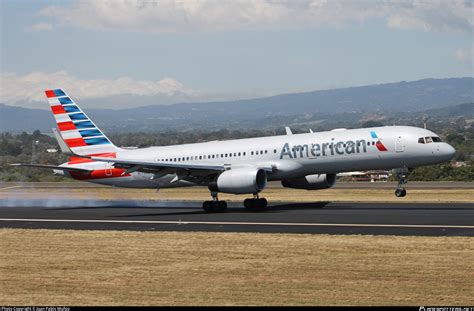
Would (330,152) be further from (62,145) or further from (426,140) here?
(62,145)

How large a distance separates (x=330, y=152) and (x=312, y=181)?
419 cm

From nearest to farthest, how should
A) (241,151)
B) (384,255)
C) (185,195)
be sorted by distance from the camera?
(384,255) < (241,151) < (185,195)

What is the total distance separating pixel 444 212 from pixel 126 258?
19.5m

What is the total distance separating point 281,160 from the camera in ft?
146

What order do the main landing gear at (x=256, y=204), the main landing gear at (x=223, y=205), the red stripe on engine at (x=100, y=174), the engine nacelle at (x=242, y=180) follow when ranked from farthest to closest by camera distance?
the red stripe on engine at (x=100, y=174) < the main landing gear at (x=256, y=204) < the main landing gear at (x=223, y=205) < the engine nacelle at (x=242, y=180)

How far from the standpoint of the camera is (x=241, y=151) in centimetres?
4594

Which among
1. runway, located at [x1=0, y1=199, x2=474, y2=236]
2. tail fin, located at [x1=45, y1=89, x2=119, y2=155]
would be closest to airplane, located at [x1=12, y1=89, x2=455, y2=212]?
runway, located at [x1=0, y1=199, x2=474, y2=236]

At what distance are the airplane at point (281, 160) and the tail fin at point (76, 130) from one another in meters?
2.08

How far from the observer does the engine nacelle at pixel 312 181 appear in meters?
46.9

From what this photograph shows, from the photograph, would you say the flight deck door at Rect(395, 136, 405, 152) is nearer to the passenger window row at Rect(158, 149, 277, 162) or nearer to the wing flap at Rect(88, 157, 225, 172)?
the passenger window row at Rect(158, 149, 277, 162)

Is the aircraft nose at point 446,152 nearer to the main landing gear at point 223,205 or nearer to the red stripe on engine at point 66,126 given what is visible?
the main landing gear at point 223,205

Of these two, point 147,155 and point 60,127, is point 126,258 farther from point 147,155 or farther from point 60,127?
point 60,127

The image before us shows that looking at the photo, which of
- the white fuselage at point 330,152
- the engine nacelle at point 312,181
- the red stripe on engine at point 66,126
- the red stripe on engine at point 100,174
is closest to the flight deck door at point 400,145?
the white fuselage at point 330,152

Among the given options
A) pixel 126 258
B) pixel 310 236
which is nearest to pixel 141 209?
pixel 310 236
